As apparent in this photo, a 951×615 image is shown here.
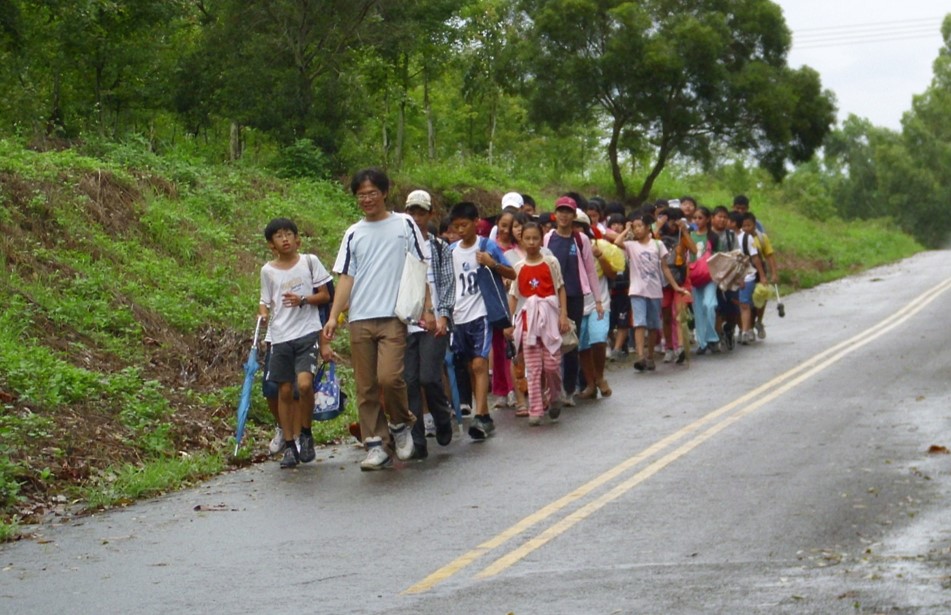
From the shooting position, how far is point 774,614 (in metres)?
6.59

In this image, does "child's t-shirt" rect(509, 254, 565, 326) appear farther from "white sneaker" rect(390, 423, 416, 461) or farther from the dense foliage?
"white sneaker" rect(390, 423, 416, 461)

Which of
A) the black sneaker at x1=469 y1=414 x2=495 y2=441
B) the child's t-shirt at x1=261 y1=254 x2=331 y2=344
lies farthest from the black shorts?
the child's t-shirt at x1=261 y1=254 x2=331 y2=344

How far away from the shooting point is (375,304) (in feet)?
37.4

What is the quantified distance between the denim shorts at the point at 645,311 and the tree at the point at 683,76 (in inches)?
670

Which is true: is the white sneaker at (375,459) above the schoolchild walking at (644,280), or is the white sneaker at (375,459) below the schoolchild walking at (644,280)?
below

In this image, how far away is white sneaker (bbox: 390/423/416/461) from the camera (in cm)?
1171

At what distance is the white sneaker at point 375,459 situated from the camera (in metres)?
11.3

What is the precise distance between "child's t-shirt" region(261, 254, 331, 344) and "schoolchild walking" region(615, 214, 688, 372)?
21.0ft

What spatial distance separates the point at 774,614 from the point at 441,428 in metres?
5.92

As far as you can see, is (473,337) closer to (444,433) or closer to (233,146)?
(444,433)

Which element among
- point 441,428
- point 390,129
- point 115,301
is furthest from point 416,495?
point 390,129

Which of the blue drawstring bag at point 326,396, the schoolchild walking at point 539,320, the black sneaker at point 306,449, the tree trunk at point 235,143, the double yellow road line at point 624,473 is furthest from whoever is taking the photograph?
the tree trunk at point 235,143

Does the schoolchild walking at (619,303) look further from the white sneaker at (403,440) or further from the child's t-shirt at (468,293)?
the white sneaker at (403,440)

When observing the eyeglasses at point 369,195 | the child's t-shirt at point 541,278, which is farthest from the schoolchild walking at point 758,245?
the eyeglasses at point 369,195
